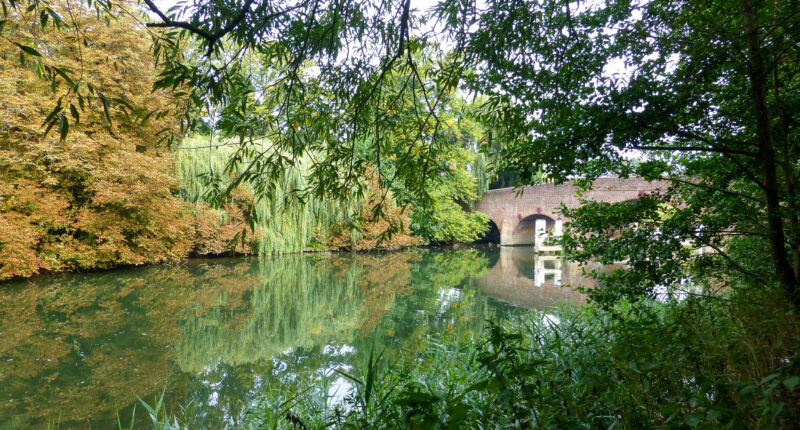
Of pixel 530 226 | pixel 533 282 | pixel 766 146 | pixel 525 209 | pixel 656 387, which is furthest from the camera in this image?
pixel 530 226

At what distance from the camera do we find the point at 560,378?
225cm

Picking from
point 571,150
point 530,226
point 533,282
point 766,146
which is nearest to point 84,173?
point 571,150

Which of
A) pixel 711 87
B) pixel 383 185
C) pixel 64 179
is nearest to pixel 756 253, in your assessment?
pixel 711 87

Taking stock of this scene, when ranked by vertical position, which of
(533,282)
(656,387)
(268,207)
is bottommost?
(533,282)

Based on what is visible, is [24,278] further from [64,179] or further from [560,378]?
[560,378]

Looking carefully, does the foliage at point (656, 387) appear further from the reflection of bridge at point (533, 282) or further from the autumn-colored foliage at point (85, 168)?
the autumn-colored foliage at point (85, 168)

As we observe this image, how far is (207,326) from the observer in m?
5.97

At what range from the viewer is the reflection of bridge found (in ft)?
25.9

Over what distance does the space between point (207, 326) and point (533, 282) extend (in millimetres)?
7327

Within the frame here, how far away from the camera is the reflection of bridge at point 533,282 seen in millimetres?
7889

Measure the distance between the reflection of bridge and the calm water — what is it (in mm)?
69

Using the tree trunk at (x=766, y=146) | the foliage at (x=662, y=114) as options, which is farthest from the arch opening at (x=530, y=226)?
the tree trunk at (x=766, y=146)

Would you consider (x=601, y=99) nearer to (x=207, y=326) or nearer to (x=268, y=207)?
(x=207, y=326)

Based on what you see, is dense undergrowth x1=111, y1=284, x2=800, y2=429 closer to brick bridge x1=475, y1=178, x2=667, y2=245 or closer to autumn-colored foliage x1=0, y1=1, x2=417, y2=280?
autumn-colored foliage x1=0, y1=1, x2=417, y2=280
